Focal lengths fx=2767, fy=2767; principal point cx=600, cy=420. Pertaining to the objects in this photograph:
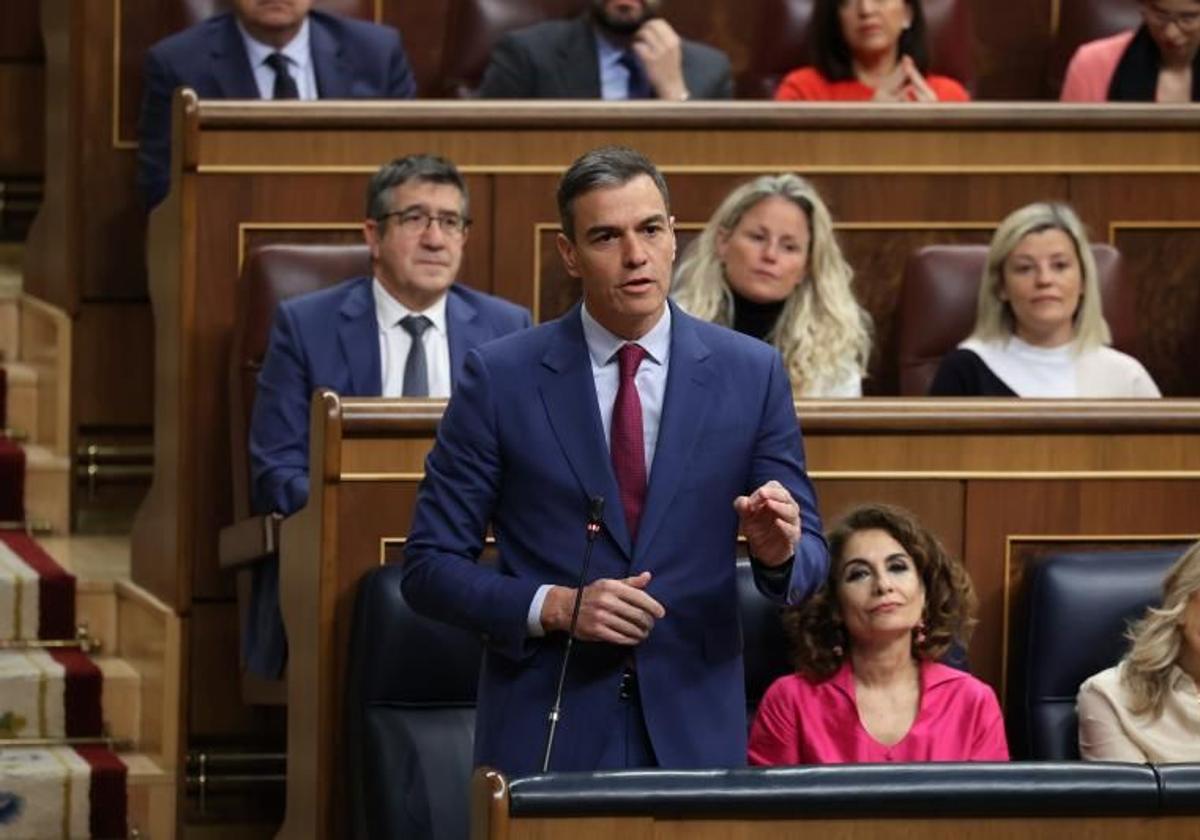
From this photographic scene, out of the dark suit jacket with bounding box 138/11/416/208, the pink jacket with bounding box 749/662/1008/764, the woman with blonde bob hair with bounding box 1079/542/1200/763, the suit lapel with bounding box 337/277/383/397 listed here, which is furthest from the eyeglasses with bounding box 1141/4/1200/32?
the pink jacket with bounding box 749/662/1008/764

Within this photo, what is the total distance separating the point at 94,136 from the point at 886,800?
6.46 feet

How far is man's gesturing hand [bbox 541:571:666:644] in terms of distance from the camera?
1788 mm

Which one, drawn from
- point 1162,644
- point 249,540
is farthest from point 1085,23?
point 1162,644

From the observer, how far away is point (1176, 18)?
11.4 ft

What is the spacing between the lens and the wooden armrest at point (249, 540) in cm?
265

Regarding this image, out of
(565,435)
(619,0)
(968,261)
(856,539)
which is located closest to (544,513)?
(565,435)

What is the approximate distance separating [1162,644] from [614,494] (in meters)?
0.61

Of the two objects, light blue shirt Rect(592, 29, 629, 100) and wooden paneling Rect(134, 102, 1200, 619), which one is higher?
light blue shirt Rect(592, 29, 629, 100)

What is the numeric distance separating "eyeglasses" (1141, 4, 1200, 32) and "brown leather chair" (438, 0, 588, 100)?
2.43ft

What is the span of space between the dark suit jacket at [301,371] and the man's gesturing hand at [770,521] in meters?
0.95

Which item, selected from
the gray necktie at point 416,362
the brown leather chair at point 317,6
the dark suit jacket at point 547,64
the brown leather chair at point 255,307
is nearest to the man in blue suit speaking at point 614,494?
the gray necktie at point 416,362

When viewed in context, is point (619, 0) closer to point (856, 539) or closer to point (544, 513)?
point (856, 539)

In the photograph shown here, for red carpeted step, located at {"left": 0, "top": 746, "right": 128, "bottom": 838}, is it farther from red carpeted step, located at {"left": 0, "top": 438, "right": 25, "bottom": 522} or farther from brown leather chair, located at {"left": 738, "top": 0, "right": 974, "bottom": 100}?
brown leather chair, located at {"left": 738, "top": 0, "right": 974, "bottom": 100}

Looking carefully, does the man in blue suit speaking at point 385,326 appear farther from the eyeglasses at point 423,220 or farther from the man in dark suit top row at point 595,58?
the man in dark suit top row at point 595,58
